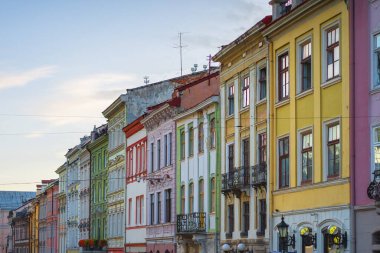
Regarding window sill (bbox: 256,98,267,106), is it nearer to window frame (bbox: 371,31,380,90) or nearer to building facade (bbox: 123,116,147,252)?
window frame (bbox: 371,31,380,90)

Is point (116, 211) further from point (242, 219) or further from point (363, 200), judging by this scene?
point (363, 200)

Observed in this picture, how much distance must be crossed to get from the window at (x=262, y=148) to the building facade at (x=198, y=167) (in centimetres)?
617

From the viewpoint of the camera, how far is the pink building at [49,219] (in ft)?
354

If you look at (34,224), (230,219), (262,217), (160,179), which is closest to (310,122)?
(262,217)

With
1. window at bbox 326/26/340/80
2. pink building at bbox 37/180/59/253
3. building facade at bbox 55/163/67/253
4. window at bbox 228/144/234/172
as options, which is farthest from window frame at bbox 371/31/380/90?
pink building at bbox 37/180/59/253

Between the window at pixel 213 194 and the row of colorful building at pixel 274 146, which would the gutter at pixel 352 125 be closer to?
the row of colorful building at pixel 274 146

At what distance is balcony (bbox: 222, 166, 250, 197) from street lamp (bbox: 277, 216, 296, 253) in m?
5.50

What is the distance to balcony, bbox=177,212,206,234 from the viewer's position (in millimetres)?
47594

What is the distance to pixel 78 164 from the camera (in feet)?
300

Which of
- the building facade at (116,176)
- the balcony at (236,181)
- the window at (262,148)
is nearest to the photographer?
the window at (262,148)

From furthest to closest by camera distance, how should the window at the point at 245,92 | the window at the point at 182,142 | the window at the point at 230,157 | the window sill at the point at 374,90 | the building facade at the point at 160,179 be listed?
the building facade at the point at 160,179 < the window at the point at 182,142 < the window at the point at 230,157 < the window at the point at 245,92 < the window sill at the point at 374,90

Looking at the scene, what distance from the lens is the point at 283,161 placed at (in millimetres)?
36781

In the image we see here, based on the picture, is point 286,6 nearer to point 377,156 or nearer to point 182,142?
point 377,156

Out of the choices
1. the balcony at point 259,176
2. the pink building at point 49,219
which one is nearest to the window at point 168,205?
the balcony at point 259,176
